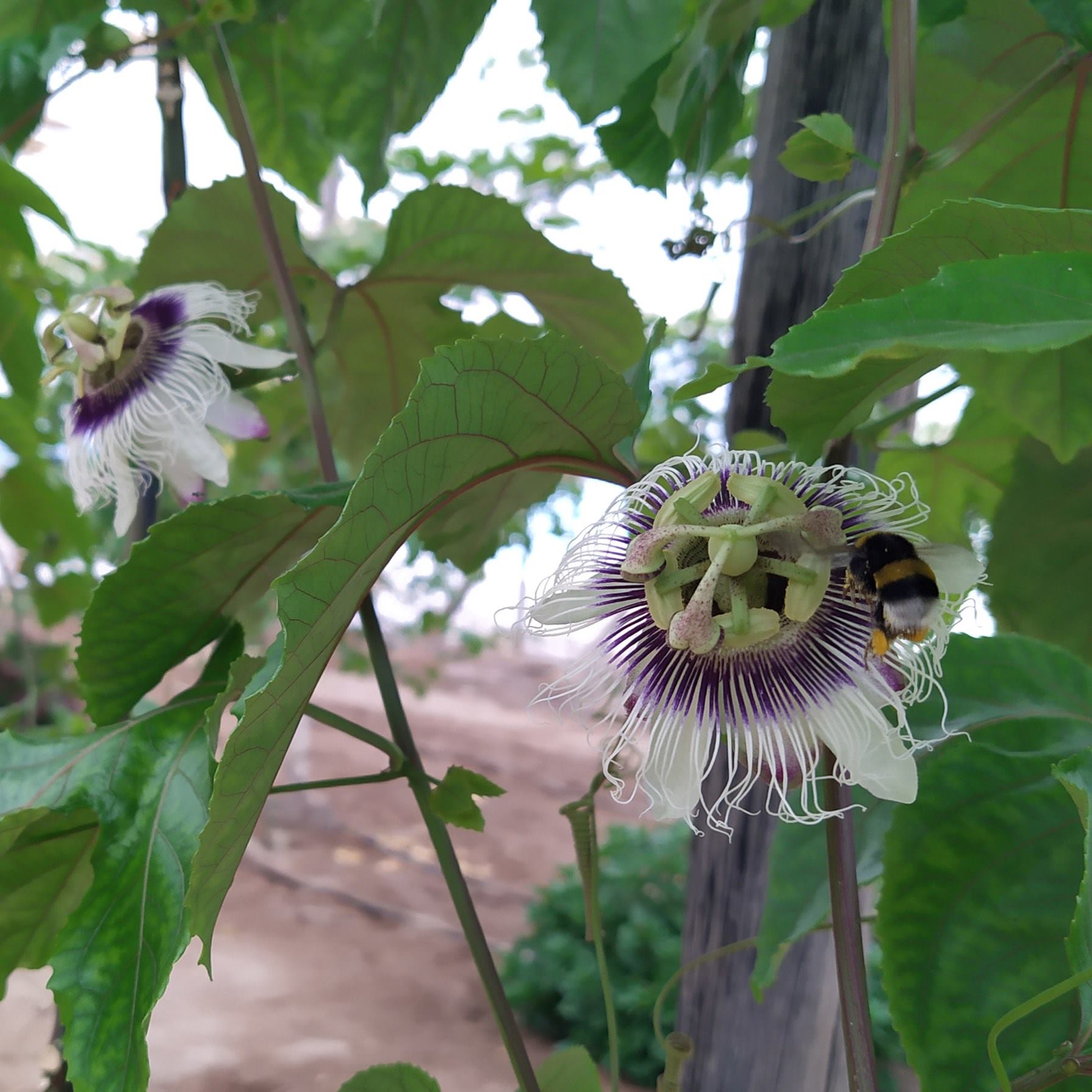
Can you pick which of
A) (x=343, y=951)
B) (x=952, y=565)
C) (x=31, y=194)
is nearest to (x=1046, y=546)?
(x=952, y=565)

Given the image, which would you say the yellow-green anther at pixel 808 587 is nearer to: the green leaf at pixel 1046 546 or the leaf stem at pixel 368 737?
the leaf stem at pixel 368 737

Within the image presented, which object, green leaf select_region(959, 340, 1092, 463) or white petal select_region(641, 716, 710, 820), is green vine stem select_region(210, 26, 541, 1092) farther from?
green leaf select_region(959, 340, 1092, 463)

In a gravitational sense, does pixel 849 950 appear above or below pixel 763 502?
below

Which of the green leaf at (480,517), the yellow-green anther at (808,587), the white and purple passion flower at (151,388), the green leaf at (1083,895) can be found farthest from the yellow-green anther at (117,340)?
the green leaf at (1083,895)

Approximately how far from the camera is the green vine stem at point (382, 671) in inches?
19.9

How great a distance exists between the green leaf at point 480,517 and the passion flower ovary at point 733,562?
0.50 ft

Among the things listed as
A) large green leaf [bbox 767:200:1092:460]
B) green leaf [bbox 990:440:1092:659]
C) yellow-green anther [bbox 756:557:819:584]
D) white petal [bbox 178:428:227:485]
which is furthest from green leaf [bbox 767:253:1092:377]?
green leaf [bbox 990:440:1092:659]

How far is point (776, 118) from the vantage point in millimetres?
796

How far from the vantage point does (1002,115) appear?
451 millimetres

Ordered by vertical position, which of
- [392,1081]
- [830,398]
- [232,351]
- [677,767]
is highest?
[232,351]

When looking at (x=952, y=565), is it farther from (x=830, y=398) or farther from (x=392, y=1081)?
(x=392, y=1081)

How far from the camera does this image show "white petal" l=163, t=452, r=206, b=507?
580mm

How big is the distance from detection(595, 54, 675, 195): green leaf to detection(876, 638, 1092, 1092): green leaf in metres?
0.35

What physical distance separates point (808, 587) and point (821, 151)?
7.9 inches
